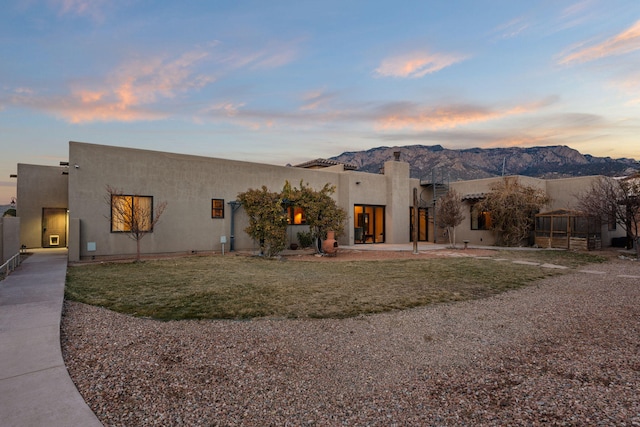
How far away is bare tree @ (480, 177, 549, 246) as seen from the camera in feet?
56.1

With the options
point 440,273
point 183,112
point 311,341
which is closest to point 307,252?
point 440,273

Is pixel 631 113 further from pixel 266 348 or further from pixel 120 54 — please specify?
pixel 120 54

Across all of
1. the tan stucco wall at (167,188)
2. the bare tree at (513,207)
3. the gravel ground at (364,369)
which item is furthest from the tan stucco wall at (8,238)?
the bare tree at (513,207)

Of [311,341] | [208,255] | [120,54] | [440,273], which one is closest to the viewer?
[311,341]

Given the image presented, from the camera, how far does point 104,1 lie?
9.30 meters

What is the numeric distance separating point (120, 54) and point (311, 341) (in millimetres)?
12429

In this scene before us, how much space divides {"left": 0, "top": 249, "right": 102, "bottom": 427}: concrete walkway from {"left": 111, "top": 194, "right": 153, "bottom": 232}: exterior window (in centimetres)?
643

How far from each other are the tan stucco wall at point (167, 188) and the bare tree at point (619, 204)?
45.9 ft

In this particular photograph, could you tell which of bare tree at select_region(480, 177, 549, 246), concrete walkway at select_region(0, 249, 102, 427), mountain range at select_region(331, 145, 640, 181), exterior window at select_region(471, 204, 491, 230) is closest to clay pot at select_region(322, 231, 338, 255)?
concrete walkway at select_region(0, 249, 102, 427)

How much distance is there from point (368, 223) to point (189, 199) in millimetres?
10175

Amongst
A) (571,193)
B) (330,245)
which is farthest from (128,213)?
(571,193)

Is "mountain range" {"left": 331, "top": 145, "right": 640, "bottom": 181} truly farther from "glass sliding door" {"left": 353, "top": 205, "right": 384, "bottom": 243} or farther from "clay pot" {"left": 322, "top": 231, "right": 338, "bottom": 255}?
"clay pot" {"left": 322, "top": 231, "right": 338, "bottom": 255}

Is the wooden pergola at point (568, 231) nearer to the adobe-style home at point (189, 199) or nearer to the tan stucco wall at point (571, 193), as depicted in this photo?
the tan stucco wall at point (571, 193)

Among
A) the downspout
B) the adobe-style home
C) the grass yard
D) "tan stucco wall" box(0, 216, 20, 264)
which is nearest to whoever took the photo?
the grass yard
